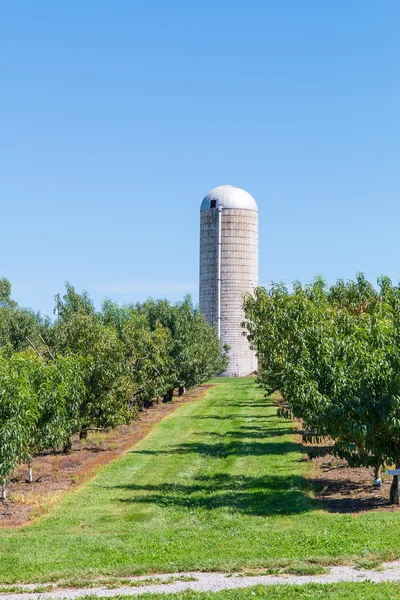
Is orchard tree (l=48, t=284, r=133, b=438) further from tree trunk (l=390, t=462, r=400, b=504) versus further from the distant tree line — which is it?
tree trunk (l=390, t=462, r=400, b=504)

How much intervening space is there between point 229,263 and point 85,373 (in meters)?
74.4

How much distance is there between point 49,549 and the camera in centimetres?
1808

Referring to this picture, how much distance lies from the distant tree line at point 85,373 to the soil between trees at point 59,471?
786 mm

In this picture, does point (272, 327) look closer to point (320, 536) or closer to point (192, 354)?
point (320, 536)

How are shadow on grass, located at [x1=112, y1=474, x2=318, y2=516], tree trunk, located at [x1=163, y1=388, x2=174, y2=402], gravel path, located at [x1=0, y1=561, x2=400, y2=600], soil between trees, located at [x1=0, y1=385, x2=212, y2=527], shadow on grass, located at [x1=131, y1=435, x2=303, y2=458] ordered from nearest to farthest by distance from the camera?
gravel path, located at [x1=0, y1=561, x2=400, y2=600], shadow on grass, located at [x1=112, y1=474, x2=318, y2=516], soil between trees, located at [x1=0, y1=385, x2=212, y2=527], shadow on grass, located at [x1=131, y1=435, x2=303, y2=458], tree trunk, located at [x1=163, y1=388, x2=174, y2=402]

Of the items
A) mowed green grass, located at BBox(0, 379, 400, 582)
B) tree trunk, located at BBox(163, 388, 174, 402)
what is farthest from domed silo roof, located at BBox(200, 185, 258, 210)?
mowed green grass, located at BBox(0, 379, 400, 582)

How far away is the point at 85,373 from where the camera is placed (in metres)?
34.8

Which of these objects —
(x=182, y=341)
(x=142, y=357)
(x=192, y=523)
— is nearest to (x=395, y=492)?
(x=192, y=523)

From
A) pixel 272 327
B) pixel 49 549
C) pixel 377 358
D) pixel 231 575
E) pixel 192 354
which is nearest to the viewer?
pixel 231 575

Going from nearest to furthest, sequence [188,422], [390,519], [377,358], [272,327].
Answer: [390,519]
[377,358]
[272,327]
[188,422]

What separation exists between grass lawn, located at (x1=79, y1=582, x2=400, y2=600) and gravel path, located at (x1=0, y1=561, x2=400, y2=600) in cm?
36

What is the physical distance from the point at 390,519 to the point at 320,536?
2749 mm

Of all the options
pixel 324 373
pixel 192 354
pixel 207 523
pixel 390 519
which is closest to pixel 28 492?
pixel 207 523

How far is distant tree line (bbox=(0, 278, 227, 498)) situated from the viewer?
22719 mm
